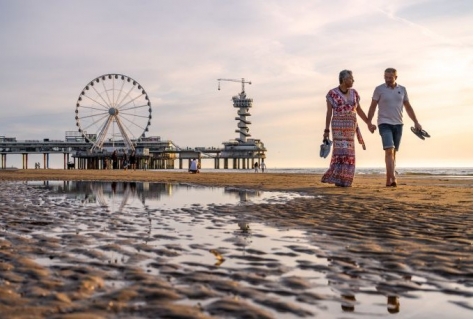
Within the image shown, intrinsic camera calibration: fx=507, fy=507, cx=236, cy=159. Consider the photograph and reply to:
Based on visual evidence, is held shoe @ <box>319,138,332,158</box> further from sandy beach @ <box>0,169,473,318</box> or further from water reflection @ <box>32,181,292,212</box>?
sandy beach @ <box>0,169,473,318</box>

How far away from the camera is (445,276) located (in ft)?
9.78

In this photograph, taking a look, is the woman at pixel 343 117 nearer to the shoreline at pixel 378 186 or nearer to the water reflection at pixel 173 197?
the shoreline at pixel 378 186

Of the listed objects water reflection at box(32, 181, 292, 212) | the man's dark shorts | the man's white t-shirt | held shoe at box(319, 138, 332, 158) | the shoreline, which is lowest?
water reflection at box(32, 181, 292, 212)

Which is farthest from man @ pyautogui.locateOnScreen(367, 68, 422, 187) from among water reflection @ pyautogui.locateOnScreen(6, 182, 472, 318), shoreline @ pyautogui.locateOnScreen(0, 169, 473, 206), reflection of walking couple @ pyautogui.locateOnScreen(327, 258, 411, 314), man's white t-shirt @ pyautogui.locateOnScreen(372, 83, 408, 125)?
reflection of walking couple @ pyautogui.locateOnScreen(327, 258, 411, 314)

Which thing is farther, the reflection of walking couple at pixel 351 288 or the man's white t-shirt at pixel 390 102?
Result: the man's white t-shirt at pixel 390 102

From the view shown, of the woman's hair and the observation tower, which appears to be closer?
the woman's hair

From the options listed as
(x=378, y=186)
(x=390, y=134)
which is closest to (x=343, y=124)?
(x=390, y=134)

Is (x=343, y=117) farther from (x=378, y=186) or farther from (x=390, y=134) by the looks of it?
(x=378, y=186)

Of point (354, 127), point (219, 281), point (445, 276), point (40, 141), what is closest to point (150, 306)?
point (219, 281)

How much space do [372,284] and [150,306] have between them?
4.00 feet

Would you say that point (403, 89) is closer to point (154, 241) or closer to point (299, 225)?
point (299, 225)

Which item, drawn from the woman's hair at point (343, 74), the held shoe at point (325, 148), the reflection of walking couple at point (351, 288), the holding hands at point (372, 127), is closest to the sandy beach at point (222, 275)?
the reflection of walking couple at point (351, 288)

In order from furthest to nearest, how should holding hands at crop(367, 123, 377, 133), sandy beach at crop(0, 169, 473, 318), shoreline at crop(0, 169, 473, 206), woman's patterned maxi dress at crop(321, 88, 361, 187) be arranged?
woman's patterned maxi dress at crop(321, 88, 361, 187), holding hands at crop(367, 123, 377, 133), shoreline at crop(0, 169, 473, 206), sandy beach at crop(0, 169, 473, 318)

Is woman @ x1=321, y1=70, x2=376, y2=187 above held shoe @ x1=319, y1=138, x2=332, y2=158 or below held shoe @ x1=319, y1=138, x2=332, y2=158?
above
